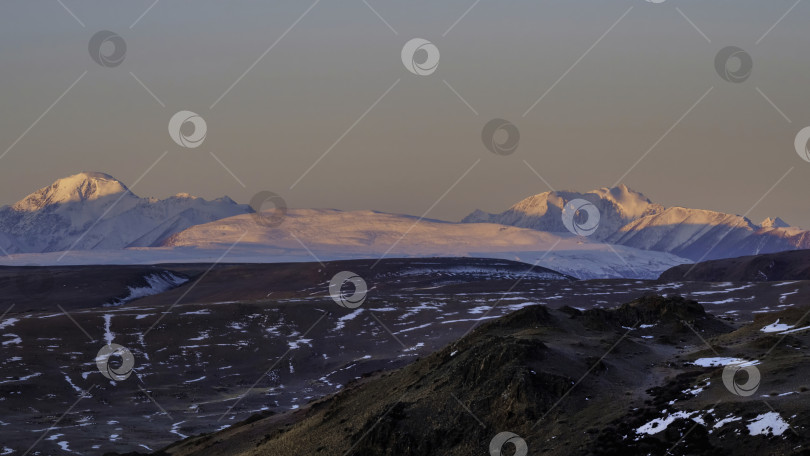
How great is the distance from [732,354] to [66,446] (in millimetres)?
58096

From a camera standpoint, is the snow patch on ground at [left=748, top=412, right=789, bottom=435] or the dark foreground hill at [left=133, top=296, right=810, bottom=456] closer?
the snow patch on ground at [left=748, top=412, right=789, bottom=435]

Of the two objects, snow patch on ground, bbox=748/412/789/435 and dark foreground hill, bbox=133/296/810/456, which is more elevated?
dark foreground hill, bbox=133/296/810/456

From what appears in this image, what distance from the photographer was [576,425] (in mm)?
53844

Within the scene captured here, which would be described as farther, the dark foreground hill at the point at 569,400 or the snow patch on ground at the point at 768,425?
the dark foreground hill at the point at 569,400

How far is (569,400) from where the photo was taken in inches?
2266

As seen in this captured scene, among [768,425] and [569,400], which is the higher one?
[569,400]

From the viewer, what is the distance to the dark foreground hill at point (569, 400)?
158 feet

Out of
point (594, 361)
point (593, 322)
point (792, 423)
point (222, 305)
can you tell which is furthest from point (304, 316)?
point (792, 423)

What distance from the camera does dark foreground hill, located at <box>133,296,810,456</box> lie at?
158 feet

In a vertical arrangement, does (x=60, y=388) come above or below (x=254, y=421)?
above

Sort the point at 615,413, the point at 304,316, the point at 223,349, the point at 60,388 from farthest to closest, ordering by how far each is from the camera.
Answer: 1. the point at 304,316
2. the point at 223,349
3. the point at 60,388
4. the point at 615,413

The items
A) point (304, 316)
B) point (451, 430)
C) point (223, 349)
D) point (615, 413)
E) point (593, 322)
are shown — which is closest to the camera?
point (615, 413)

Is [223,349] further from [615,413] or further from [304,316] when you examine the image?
[615,413]

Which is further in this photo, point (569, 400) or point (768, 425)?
point (569, 400)
